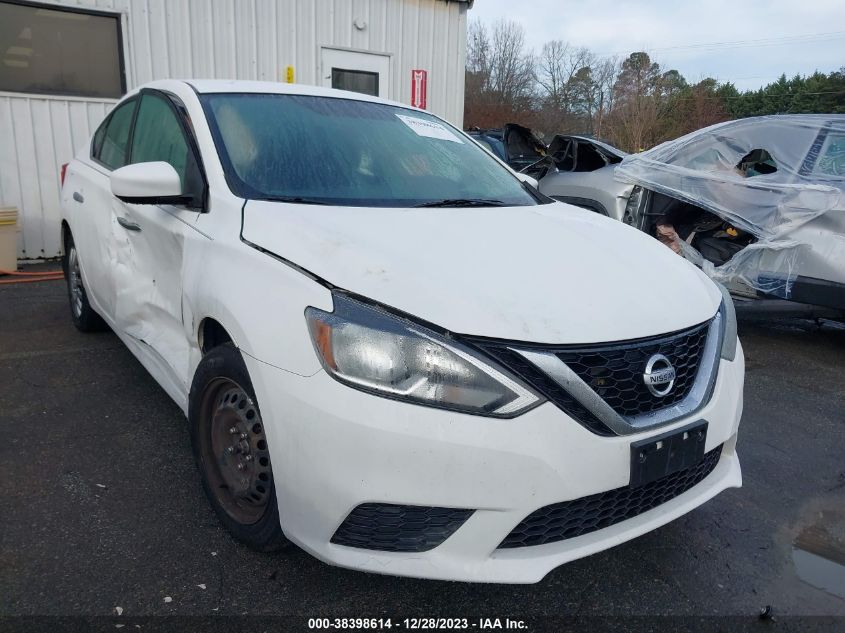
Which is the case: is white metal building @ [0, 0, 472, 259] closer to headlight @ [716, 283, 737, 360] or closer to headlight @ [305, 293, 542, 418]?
headlight @ [305, 293, 542, 418]

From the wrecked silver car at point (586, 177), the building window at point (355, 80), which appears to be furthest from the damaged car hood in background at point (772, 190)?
the building window at point (355, 80)

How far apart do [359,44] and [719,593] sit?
25.2 feet

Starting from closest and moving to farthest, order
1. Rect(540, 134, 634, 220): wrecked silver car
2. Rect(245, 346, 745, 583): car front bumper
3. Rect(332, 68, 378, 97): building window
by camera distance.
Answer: Rect(245, 346, 745, 583): car front bumper, Rect(540, 134, 634, 220): wrecked silver car, Rect(332, 68, 378, 97): building window

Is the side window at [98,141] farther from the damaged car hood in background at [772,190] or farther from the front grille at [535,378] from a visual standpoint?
the damaged car hood in background at [772,190]

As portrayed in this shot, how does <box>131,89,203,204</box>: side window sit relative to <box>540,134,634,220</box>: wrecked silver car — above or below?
above

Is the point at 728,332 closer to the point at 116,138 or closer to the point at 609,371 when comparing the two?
the point at 609,371

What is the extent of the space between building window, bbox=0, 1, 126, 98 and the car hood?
5.80 meters

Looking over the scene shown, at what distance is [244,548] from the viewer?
2.18m

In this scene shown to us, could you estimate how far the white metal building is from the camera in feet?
21.2

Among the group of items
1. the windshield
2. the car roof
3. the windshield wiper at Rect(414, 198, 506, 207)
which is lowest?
the windshield wiper at Rect(414, 198, 506, 207)

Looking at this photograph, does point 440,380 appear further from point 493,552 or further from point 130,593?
point 130,593

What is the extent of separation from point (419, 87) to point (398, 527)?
7938mm

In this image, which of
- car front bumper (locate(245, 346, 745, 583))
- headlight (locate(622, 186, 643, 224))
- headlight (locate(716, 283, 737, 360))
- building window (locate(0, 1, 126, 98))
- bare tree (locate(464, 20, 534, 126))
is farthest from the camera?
bare tree (locate(464, 20, 534, 126))

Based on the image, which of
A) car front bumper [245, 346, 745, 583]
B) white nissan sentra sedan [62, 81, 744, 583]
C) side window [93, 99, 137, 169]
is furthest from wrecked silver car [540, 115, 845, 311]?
side window [93, 99, 137, 169]
